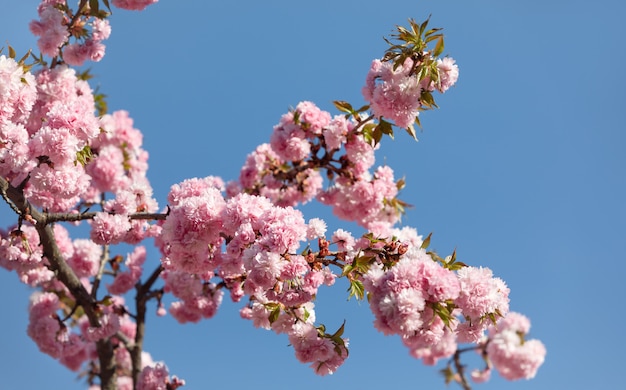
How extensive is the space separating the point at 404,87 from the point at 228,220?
1601 millimetres

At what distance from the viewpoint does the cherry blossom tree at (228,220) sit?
3.54m

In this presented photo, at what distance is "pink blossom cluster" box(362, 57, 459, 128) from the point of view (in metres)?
4.23

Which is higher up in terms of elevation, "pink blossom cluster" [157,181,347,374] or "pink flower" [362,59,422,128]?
"pink flower" [362,59,422,128]

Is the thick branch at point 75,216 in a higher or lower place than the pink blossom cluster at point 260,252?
higher

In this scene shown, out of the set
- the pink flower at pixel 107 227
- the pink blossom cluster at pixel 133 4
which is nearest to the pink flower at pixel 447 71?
the pink flower at pixel 107 227

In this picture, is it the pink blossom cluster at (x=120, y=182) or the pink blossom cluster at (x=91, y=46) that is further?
the pink blossom cluster at (x=91, y=46)

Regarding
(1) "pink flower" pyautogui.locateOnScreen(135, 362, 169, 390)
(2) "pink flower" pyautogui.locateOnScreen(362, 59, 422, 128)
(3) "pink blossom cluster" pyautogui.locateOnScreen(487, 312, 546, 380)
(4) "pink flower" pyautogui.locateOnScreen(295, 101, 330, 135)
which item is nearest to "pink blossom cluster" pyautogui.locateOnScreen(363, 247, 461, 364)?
(2) "pink flower" pyautogui.locateOnScreen(362, 59, 422, 128)

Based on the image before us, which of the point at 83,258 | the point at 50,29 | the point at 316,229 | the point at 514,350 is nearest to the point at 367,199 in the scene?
the point at 316,229

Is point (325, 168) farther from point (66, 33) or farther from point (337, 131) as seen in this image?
point (66, 33)

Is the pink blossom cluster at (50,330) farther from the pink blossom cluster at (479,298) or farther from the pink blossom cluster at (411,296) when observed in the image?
the pink blossom cluster at (479,298)

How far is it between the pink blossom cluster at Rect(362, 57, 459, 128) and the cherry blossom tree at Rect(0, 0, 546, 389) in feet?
0.03

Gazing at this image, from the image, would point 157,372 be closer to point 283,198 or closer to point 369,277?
point 283,198

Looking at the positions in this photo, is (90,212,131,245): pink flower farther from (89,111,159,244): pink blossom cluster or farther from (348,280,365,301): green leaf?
(348,280,365,301): green leaf

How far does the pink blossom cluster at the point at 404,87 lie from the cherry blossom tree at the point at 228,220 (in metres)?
0.01
